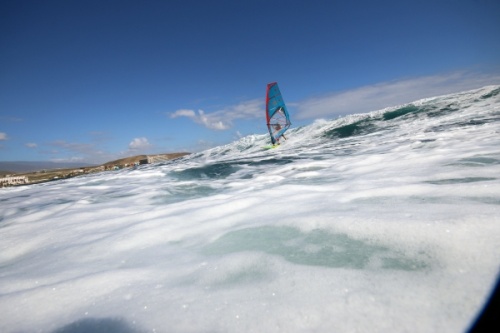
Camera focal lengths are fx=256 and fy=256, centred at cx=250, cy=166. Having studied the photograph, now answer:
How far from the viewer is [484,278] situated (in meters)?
1.21

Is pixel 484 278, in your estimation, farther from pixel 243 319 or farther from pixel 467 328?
pixel 243 319

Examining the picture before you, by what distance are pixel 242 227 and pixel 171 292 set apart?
3.68 ft

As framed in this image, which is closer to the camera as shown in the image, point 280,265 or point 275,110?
point 280,265

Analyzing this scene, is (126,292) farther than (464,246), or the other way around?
(126,292)

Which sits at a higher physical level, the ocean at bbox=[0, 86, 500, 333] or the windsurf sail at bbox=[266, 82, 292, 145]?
the windsurf sail at bbox=[266, 82, 292, 145]

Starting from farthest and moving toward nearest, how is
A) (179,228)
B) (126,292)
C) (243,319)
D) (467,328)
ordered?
1. (179,228)
2. (126,292)
3. (243,319)
4. (467,328)

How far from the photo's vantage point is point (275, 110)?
24953mm

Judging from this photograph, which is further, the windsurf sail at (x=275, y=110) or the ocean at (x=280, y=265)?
the windsurf sail at (x=275, y=110)

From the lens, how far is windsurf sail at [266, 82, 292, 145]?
2398 cm

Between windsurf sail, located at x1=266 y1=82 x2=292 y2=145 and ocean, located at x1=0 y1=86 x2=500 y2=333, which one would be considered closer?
ocean, located at x1=0 y1=86 x2=500 y2=333

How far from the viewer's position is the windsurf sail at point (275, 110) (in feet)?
78.7

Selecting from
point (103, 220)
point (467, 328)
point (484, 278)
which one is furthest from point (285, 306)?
point (103, 220)

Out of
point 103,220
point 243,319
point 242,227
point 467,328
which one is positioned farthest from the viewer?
point 103,220

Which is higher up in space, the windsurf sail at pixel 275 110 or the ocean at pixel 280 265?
the windsurf sail at pixel 275 110
